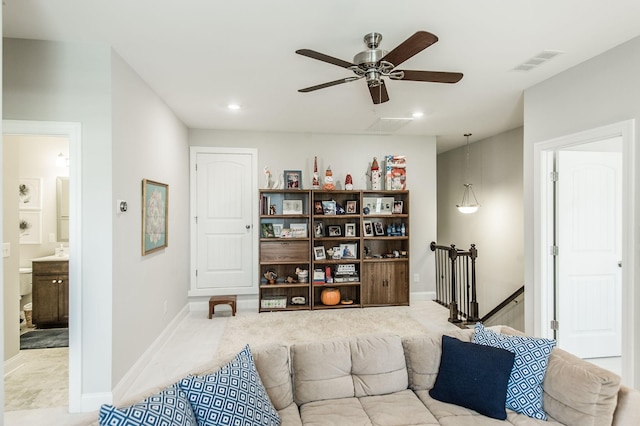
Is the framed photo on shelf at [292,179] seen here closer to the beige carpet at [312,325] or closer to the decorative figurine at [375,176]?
the decorative figurine at [375,176]

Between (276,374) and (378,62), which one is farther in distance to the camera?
(378,62)

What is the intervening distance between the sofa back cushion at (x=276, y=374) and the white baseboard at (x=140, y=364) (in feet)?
4.89

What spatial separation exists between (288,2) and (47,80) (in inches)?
72.9

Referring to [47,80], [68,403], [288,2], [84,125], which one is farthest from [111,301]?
[288,2]

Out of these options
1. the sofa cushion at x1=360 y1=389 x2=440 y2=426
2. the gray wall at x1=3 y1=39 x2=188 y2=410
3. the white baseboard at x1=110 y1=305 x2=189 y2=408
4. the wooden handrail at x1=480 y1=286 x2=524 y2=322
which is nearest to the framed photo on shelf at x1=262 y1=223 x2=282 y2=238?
the white baseboard at x1=110 y1=305 x2=189 y2=408

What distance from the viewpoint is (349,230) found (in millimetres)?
4996

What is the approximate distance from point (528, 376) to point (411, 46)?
1878 mm

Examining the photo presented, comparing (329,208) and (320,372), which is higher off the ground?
(329,208)

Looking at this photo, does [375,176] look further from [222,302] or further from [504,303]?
[222,302]

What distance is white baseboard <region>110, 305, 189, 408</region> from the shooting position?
2500 mm

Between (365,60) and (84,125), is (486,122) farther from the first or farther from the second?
(84,125)

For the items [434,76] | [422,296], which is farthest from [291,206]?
[434,76]

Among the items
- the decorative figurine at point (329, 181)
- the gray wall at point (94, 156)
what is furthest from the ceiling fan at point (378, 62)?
the decorative figurine at point (329, 181)

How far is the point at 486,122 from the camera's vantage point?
177 inches
